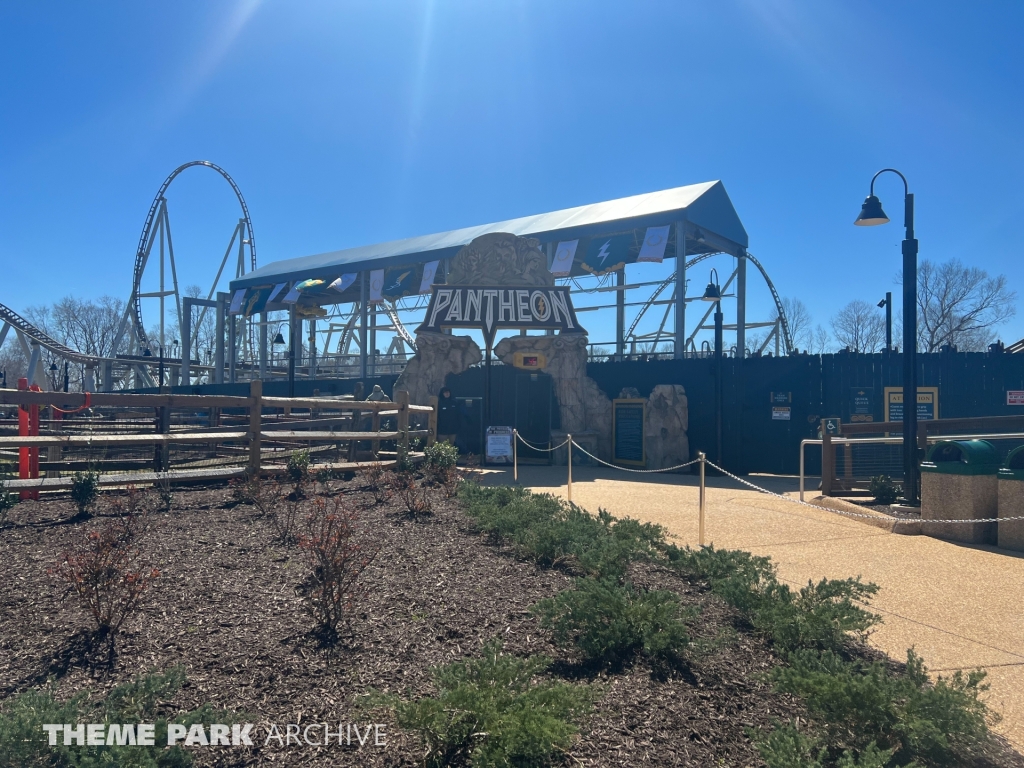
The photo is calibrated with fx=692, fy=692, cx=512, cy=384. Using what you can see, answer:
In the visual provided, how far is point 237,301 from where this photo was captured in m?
38.6

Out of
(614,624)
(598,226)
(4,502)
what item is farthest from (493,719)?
(598,226)

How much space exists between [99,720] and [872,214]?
35.6 feet

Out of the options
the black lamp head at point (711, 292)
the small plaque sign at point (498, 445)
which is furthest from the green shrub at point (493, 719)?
the black lamp head at point (711, 292)

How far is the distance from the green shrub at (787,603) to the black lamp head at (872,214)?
660 centimetres

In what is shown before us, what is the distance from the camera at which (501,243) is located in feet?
65.9

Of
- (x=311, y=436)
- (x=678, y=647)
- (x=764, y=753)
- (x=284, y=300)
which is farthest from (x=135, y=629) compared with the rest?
(x=284, y=300)

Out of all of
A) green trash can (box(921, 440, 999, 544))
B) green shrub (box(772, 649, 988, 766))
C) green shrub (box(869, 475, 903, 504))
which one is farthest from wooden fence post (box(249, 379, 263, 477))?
green shrub (box(869, 475, 903, 504))

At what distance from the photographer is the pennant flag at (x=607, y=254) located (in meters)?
24.8

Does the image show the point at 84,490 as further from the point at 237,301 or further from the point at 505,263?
the point at 237,301

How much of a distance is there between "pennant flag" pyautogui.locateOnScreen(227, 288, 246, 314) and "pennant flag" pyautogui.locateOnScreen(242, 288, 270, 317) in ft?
3.35

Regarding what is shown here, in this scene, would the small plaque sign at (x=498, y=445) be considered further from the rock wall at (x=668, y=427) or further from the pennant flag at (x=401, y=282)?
the pennant flag at (x=401, y=282)

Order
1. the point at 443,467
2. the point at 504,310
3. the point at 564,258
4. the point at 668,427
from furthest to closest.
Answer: the point at 564,258 → the point at 504,310 → the point at 668,427 → the point at 443,467

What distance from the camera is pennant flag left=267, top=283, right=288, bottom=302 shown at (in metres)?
35.3

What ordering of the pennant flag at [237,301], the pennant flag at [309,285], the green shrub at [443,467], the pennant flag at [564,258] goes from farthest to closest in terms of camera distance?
the pennant flag at [237,301] < the pennant flag at [309,285] < the pennant flag at [564,258] < the green shrub at [443,467]
